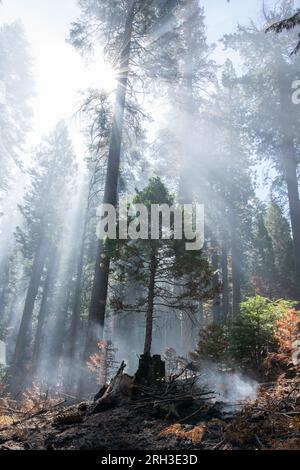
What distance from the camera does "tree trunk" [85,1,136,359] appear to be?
32.4ft

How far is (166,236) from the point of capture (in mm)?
7668

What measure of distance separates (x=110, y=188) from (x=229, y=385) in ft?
23.9

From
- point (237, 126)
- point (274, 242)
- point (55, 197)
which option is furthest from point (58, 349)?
point (237, 126)

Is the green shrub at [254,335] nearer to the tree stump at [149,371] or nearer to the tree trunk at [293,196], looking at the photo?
the tree stump at [149,371]

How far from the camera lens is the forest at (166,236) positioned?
4.77 metres

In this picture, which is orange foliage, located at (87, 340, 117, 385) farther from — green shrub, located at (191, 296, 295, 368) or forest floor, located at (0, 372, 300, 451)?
forest floor, located at (0, 372, 300, 451)

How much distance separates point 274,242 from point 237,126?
33.2 ft

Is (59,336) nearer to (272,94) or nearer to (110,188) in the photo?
(110,188)

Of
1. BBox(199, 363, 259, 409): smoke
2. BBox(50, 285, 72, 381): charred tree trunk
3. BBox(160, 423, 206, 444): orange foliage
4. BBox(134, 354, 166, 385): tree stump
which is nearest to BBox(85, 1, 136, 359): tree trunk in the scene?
BBox(134, 354, 166, 385): tree stump

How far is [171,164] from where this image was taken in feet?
72.6

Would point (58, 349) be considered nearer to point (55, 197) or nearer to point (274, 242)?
point (55, 197)

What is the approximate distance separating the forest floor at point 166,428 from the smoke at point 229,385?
1.05 ft

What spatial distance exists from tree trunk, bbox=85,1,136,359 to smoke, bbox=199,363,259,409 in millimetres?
3583

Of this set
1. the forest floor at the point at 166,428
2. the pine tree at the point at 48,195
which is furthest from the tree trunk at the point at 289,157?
the pine tree at the point at 48,195
